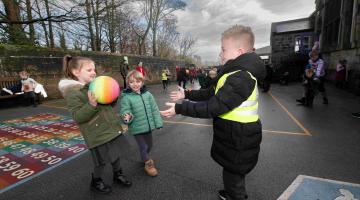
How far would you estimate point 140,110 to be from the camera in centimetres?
299

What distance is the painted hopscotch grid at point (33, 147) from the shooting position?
338 cm

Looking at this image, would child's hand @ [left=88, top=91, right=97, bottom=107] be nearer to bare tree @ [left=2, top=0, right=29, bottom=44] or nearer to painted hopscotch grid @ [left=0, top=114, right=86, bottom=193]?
painted hopscotch grid @ [left=0, top=114, right=86, bottom=193]

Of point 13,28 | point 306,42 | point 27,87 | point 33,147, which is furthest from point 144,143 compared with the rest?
point 306,42

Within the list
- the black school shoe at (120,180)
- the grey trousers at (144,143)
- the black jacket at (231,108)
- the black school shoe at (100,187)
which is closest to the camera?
the black jacket at (231,108)

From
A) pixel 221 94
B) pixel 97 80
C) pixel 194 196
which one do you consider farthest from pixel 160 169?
pixel 221 94

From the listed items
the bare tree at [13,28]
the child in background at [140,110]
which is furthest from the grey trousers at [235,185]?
the bare tree at [13,28]

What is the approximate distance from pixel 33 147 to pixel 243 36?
15.7ft

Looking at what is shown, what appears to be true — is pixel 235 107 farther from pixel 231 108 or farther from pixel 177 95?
pixel 177 95

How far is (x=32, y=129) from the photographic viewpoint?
5746 millimetres

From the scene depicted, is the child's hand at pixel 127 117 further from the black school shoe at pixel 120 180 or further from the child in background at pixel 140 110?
the black school shoe at pixel 120 180

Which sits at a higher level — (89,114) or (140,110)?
(89,114)

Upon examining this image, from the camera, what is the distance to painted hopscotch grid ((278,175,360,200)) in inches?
101

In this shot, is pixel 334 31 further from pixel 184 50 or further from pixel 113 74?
pixel 184 50

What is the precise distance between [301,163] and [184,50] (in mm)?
51682
